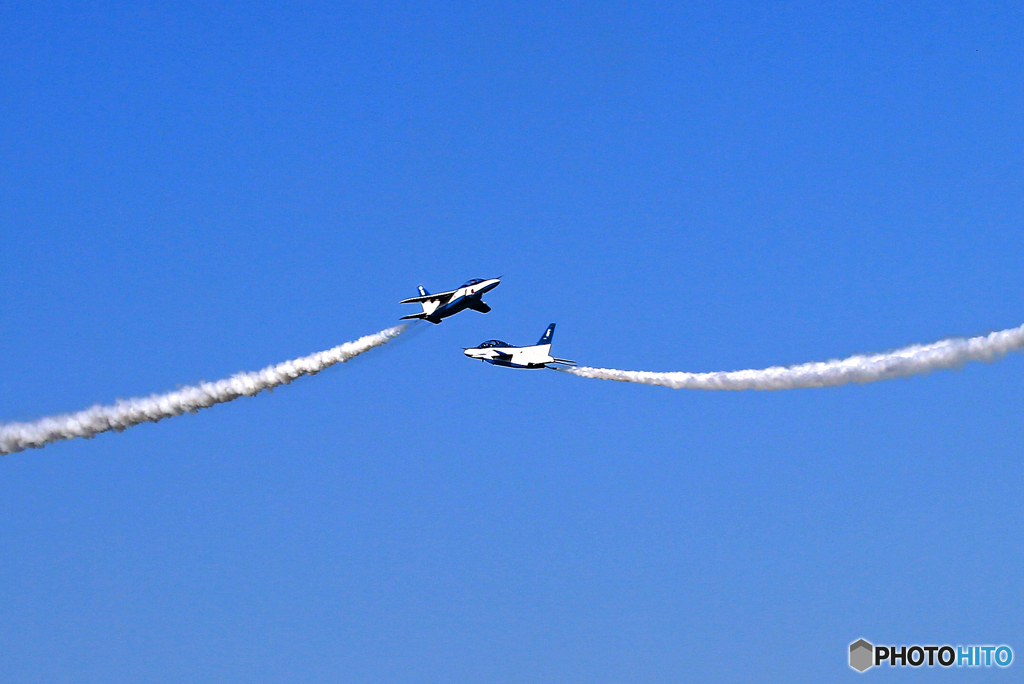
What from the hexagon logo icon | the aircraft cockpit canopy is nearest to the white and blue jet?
the aircraft cockpit canopy

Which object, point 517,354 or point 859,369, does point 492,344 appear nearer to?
point 517,354

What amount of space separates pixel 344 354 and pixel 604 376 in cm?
1418

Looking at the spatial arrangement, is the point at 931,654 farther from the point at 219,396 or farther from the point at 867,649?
the point at 219,396

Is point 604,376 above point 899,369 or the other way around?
above

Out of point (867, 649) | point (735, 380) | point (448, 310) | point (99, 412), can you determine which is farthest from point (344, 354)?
point (867, 649)

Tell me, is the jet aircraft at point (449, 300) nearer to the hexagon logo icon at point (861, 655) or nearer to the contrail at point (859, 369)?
the contrail at point (859, 369)

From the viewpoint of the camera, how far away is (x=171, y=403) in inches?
3519

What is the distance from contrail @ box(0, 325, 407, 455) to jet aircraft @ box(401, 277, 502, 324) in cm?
183

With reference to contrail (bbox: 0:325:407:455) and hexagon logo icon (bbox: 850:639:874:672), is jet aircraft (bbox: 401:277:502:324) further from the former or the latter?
hexagon logo icon (bbox: 850:639:874:672)

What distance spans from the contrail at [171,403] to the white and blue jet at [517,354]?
5.25 meters

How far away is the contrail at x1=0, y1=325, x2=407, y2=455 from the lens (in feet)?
283

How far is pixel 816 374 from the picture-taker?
254 ft

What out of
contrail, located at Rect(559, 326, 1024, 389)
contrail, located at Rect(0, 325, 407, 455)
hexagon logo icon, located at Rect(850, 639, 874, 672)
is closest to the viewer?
contrail, located at Rect(559, 326, 1024, 389)

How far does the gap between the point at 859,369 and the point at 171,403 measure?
36.0 metres
